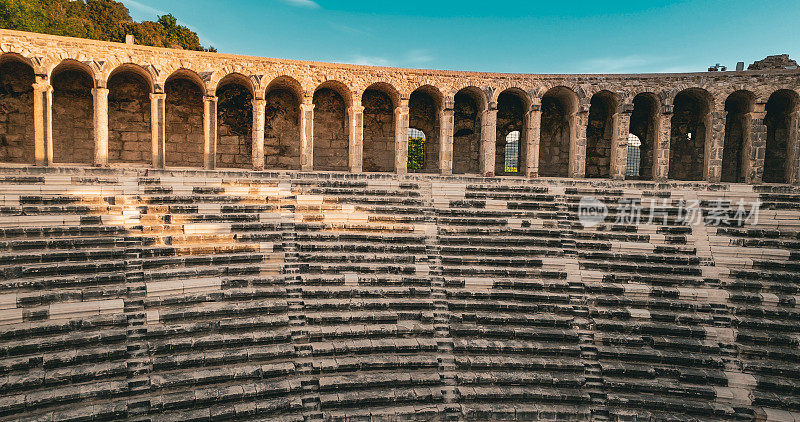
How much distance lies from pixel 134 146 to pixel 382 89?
990 cm

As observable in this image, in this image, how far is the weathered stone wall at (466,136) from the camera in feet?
59.8

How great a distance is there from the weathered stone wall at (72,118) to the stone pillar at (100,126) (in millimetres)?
2430

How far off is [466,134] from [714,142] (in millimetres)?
9400

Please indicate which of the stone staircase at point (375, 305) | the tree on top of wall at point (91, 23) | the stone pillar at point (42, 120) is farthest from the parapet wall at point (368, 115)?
the tree on top of wall at point (91, 23)

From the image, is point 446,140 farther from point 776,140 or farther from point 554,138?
point 776,140

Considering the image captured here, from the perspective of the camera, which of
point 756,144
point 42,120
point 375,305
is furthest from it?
point 756,144

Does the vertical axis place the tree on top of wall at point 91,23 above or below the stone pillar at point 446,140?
above

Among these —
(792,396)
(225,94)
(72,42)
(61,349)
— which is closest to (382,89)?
(225,94)

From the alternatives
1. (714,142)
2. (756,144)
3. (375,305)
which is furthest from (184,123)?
(756,144)

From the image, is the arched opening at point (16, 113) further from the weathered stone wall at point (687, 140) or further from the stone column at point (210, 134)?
the weathered stone wall at point (687, 140)

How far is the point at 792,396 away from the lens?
7547mm

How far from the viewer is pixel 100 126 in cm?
1335

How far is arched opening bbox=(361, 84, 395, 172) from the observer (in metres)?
17.9

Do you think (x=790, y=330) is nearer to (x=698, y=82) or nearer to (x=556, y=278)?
(x=556, y=278)
